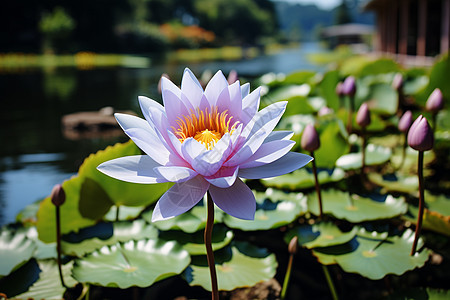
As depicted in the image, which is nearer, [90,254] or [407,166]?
[90,254]

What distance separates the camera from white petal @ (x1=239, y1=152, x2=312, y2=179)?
0.64m

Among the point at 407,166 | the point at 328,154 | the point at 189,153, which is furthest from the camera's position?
the point at 407,166

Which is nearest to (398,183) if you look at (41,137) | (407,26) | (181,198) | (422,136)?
(422,136)

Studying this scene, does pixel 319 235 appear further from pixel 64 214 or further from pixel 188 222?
pixel 64 214

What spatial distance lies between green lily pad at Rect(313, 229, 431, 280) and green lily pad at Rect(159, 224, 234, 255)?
251 mm

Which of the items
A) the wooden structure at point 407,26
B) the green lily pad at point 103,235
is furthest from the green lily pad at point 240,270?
the wooden structure at point 407,26

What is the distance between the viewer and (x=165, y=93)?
27.1 inches

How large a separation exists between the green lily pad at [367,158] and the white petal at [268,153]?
0.91 m

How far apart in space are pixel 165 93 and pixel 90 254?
1.79 feet

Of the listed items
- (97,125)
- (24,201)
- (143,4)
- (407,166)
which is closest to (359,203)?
(407,166)

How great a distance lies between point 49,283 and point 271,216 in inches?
25.4

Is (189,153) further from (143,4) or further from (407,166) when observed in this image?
(143,4)

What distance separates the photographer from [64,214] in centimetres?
110

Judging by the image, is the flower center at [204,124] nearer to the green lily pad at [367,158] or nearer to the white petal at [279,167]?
the white petal at [279,167]
